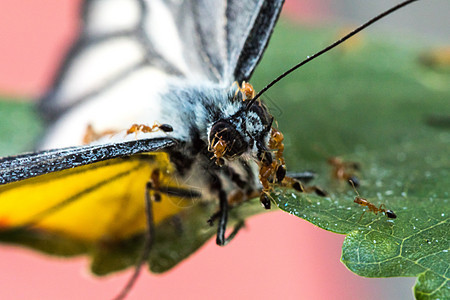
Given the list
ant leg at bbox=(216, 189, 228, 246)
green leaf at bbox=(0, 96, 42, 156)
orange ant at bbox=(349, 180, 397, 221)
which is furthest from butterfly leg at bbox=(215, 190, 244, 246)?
green leaf at bbox=(0, 96, 42, 156)

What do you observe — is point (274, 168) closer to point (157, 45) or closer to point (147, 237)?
point (147, 237)

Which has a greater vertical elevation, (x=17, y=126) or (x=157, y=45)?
(x=157, y=45)

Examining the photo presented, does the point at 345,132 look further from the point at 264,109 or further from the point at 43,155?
the point at 43,155

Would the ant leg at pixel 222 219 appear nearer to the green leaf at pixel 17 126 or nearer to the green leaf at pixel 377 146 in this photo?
the green leaf at pixel 377 146

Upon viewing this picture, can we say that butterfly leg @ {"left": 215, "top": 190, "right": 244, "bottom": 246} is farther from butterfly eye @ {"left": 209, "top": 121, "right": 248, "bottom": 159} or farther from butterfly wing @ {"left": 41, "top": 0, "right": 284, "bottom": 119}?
butterfly wing @ {"left": 41, "top": 0, "right": 284, "bottom": 119}

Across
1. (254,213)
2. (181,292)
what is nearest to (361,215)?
(254,213)

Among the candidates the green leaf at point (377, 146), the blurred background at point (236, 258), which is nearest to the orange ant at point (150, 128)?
the green leaf at point (377, 146)

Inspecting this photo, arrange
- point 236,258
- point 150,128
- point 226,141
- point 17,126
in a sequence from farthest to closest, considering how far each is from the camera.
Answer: point 236,258
point 17,126
point 150,128
point 226,141

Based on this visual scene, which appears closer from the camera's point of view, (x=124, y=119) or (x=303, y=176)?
(x=303, y=176)

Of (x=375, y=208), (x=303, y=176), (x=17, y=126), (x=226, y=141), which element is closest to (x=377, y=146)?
(x=303, y=176)
